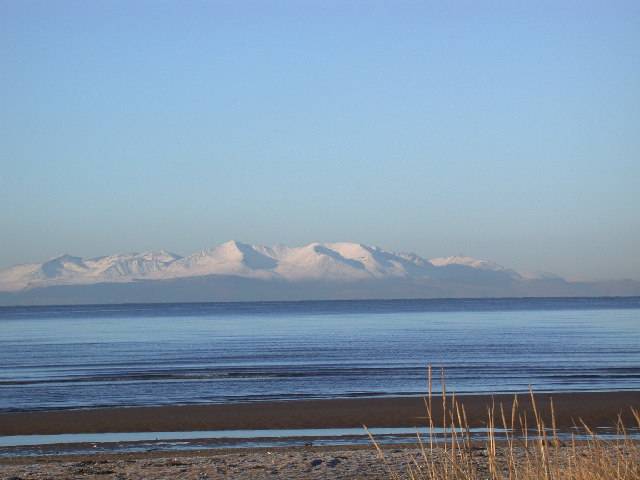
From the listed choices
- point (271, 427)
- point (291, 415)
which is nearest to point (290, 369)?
point (291, 415)

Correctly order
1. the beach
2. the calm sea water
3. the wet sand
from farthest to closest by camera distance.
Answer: the calm sea water
the wet sand
the beach

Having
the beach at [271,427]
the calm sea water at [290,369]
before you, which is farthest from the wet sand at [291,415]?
the calm sea water at [290,369]

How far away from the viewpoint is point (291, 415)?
23016 mm

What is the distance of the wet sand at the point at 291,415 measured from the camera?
21.5 meters

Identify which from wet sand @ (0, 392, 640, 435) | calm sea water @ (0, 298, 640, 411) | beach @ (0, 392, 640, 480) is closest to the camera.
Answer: beach @ (0, 392, 640, 480)

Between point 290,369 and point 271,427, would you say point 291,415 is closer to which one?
point 271,427

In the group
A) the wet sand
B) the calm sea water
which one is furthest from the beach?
the calm sea water

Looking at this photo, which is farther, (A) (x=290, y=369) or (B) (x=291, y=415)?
(A) (x=290, y=369)

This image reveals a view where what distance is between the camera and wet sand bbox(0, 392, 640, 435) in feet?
70.6

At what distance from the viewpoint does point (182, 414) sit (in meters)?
23.3

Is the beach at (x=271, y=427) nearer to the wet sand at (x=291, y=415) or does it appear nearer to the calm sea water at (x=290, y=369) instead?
the wet sand at (x=291, y=415)

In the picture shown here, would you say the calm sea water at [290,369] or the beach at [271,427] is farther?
the calm sea water at [290,369]

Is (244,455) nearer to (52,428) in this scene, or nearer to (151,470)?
(151,470)

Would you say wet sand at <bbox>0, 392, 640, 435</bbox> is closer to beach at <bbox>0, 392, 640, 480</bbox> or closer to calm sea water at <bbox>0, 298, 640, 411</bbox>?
beach at <bbox>0, 392, 640, 480</bbox>
